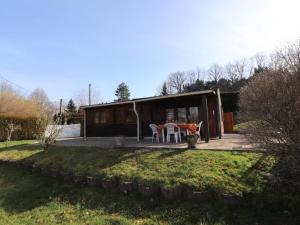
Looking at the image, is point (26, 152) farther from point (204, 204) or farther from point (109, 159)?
point (204, 204)

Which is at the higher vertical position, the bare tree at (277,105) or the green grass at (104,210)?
the bare tree at (277,105)

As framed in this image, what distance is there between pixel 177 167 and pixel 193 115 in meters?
9.23

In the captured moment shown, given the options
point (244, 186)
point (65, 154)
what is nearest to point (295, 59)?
point (244, 186)

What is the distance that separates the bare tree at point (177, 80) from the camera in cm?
6719

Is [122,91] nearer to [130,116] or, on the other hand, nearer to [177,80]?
[177,80]

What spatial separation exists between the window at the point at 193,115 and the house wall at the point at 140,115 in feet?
0.48

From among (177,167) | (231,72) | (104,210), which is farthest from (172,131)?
(231,72)

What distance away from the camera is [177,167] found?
8.71 m

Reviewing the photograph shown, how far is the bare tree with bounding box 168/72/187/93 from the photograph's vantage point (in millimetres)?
67188

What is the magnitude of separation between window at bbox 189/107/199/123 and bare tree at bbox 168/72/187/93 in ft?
161

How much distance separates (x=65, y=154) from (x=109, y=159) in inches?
120

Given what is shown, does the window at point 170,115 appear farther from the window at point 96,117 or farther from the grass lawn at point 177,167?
the grass lawn at point 177,167

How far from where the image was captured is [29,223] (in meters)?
7.10

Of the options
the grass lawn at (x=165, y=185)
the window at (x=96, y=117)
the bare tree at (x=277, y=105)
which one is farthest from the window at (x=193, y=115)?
the bare tree at (x=277, y=105)
